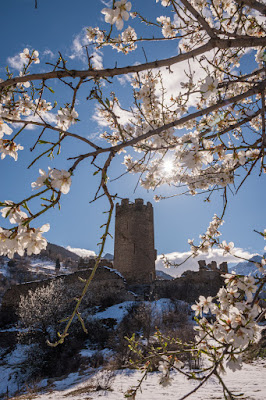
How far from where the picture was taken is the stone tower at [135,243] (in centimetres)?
2084

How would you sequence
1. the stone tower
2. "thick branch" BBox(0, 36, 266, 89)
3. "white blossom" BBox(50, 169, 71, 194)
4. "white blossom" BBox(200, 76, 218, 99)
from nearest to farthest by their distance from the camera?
"white blossom" BBox(50, 169, 71, 194) < "thick branch" BBox(0, 36, 266, 89) < "white blossom" BBox(200, 76, 218, 99) < the stone tower

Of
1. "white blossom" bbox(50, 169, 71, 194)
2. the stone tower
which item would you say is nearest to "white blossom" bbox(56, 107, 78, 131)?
"white blossom" bbox(50, 169, 71, 194)

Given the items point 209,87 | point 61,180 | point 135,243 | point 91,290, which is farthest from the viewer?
point 135,243

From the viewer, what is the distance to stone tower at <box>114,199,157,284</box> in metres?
20.8

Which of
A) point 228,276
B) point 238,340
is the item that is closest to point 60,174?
point 238,340

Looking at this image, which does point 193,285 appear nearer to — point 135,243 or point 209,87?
point 135,243

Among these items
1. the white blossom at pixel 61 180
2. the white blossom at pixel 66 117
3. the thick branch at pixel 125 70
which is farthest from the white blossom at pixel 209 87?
the white blossom at pixel 61 180

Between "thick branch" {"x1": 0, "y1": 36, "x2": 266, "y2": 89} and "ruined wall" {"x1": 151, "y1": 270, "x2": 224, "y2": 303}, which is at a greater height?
"thick branch" {"x1": 0, "y1": 36, "x2": 266, "y2": 89}

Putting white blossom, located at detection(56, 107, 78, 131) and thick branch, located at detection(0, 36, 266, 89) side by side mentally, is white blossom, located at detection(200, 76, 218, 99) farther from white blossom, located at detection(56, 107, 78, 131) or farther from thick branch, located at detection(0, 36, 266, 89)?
white blossom, located at detection(56, 107, 78, 131)

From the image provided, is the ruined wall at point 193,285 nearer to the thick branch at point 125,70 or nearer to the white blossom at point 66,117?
the white blossom at point 66,117

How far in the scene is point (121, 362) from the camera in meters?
7.17

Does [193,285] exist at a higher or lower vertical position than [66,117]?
lower

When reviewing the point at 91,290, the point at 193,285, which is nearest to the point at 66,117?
the point at 91,290

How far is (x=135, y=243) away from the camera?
845 inches
